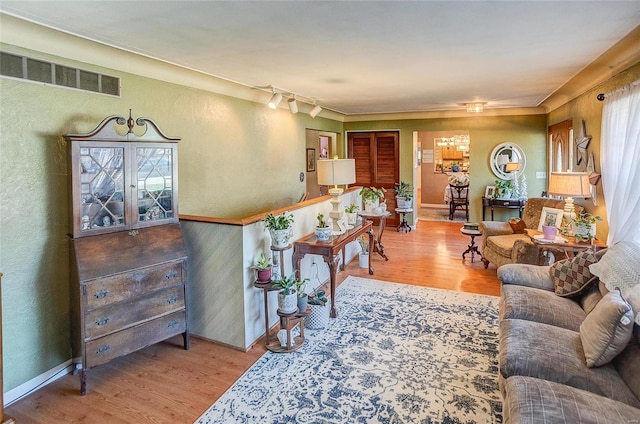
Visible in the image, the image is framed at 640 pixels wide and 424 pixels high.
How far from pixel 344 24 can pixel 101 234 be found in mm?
2232

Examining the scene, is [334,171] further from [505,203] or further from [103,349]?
[505,203]

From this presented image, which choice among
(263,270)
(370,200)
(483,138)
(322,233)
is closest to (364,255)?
(370,200)

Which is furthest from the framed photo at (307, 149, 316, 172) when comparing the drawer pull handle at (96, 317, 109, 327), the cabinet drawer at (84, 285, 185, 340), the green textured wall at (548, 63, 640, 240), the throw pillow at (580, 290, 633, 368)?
the throw pillow at (580, 290, 633, 368)

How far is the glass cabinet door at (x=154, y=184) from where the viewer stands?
2.96 meters

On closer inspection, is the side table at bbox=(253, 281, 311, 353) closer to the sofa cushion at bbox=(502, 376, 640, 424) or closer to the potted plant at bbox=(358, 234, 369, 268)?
the sofa cushion at bbox=(502, 376, 640, 424)

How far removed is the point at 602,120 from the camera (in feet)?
12.6

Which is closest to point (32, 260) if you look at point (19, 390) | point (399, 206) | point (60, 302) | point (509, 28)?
point (60, 302)

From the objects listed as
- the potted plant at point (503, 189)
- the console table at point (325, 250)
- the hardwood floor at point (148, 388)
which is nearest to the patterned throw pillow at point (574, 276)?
the console table at point (325, 250)

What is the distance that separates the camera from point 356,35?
2.77 metres

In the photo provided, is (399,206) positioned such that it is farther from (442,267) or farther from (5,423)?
(5,423)

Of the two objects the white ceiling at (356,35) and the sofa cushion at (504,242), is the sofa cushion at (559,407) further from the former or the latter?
the sofa cushion at (504,242)

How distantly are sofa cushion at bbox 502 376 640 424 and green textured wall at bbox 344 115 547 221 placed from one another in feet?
21.3

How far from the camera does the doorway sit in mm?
8258

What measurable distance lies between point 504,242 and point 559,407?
3.51 metres
